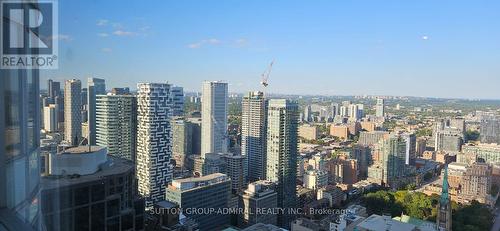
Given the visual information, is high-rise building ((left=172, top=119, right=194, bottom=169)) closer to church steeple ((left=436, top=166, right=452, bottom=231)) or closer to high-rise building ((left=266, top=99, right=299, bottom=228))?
high-rise building ((left=266, top=99, right=299, bottom=228))

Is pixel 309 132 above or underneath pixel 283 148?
underneath

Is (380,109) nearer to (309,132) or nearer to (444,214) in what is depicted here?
(309,132)

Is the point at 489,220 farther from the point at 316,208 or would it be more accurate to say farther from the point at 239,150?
the point at 239,150

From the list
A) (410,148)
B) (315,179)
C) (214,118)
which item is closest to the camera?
(315,179)

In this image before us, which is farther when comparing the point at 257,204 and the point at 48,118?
the point at 257,204

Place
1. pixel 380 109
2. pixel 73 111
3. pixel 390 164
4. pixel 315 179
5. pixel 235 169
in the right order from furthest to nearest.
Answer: pixel 380 109, pixel 390 164, pixel 315 179, pixel 235 169, pixel 73 111

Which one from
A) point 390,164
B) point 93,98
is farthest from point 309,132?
point 93,98

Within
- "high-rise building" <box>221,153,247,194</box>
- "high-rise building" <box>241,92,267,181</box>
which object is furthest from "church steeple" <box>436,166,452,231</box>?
"high-rise building" <box>221,153,247,194</box>
